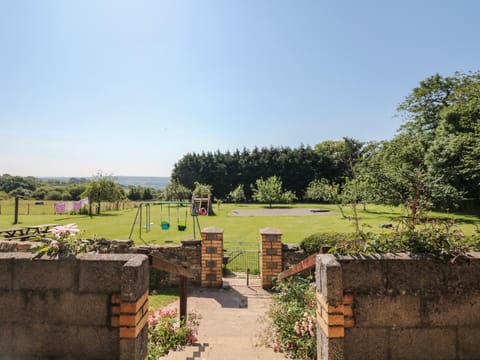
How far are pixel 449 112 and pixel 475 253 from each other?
23817 millimetres

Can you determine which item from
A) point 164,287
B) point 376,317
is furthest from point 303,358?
point 164,287

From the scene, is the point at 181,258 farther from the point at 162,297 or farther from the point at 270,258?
the point at 270,258

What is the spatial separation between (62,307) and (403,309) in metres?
2.75

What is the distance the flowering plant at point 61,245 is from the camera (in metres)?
2.16

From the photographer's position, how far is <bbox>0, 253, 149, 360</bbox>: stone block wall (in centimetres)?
211

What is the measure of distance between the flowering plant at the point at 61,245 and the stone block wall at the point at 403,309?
2074 mm

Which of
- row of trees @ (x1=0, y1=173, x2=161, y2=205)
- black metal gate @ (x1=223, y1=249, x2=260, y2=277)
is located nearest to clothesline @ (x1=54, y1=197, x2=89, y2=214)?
row of trees @ (x1=0, y1=173, x2=161, y2=205)

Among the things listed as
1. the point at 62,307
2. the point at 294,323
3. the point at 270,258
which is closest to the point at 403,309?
the point at 294,323

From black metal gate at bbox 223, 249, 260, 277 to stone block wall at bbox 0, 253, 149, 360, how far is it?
594cm

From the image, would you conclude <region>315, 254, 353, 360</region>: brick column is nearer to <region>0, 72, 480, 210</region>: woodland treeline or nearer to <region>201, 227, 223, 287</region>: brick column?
<region>0, 72, 480, 210</region>: woodland treeline

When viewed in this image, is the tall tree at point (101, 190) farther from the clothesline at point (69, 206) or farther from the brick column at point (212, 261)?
the brick column at point (212, 261)

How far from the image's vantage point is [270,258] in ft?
22.4

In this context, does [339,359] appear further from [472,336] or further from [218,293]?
[218,293]

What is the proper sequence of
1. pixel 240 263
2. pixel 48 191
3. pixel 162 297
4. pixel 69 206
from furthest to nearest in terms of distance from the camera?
1. pixel 48 191
2. pixel 69 206
3. pixel 240 263
4. pixel 162 297
